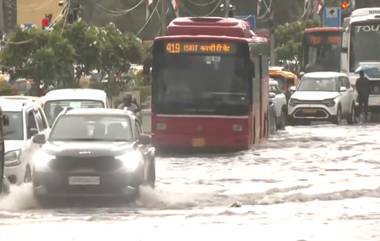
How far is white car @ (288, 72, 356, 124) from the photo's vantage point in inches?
1517

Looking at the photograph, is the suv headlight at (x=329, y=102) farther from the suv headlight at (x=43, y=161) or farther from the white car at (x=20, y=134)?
the suv headlight at (x=43, y=161)

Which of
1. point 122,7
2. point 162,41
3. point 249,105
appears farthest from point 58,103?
point 122,7

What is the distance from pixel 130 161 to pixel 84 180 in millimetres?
774

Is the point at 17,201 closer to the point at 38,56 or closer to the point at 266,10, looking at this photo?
the point at 38,56

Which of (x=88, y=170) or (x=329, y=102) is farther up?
(x=88, y=170)

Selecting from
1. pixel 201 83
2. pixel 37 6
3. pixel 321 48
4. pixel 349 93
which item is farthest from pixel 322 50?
pixel 201 83

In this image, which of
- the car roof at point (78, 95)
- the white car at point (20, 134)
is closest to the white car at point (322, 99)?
the car roof at point (78, 95)

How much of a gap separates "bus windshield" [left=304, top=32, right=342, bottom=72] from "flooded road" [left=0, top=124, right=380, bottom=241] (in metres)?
25.2

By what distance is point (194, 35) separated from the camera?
1052 inches

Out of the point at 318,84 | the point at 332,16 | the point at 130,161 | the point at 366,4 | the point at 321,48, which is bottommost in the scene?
the point at 318,84

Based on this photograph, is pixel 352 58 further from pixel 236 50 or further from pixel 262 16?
pixel 262 16

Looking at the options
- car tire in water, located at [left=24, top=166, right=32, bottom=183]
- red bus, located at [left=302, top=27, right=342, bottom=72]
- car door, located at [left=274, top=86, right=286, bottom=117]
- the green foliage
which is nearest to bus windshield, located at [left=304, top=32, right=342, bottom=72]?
red bus, located at [left=302, top=27, right=342, bottom=72]

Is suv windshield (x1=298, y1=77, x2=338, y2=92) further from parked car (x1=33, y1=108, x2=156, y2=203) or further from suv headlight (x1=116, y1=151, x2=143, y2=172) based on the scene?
suv headlight (x1=116, y1=151, x2=143, y2=172)

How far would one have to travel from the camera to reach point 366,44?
133ft
